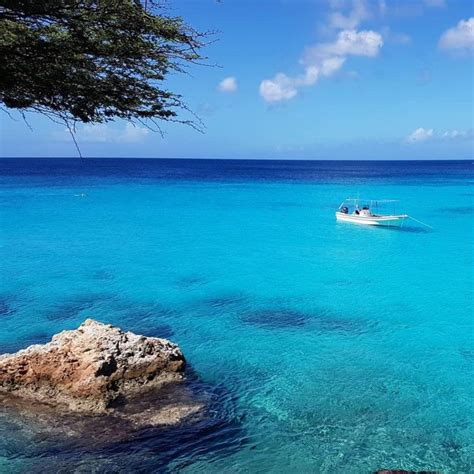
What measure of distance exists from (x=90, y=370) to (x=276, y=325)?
6.58 meters

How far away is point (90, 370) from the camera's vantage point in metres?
10.5

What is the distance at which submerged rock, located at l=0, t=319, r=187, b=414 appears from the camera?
1028cm

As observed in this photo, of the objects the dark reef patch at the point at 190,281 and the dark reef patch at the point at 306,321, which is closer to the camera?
the dark reef patch at the point at 306,321

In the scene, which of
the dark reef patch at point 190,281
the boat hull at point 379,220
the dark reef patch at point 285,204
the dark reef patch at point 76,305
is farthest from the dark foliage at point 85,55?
the dark reef patch at point 285,204

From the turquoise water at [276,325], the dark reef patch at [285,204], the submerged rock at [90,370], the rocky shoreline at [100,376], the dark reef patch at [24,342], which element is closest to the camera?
the turquoise water at [276,325]

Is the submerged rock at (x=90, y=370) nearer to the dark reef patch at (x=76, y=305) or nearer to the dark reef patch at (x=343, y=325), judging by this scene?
the dark reef patch at (x=76, y=305)

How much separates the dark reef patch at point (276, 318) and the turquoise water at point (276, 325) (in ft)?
0.30

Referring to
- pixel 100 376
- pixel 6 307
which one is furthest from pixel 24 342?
pixel 100 376

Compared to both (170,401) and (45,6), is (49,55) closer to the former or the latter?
(45,6)

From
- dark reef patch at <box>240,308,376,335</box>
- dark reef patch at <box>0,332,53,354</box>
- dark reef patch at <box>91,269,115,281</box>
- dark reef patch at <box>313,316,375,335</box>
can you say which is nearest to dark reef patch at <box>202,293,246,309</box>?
dark reef patch at <box>240,308,376,335</box>

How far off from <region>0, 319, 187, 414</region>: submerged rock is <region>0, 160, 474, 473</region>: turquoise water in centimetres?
114

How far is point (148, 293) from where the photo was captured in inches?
749

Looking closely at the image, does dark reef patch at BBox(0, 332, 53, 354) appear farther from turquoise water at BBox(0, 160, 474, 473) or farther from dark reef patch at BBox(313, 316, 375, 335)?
dark reef patch at BBox(313, 316, 375, 335)

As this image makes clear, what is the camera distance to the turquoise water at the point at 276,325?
901 cm
